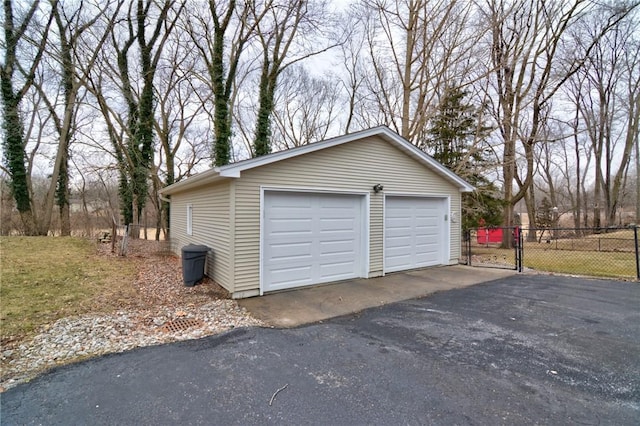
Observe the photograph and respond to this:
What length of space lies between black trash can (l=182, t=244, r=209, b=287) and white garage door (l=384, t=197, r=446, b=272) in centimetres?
430

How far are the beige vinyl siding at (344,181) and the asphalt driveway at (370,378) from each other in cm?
200

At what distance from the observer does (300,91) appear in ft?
70.2

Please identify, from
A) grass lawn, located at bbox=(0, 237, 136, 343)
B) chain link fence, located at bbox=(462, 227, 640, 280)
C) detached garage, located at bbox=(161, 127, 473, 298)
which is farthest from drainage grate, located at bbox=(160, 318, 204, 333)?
chain link fence, located at bbox=(462, 227, 640, 280)

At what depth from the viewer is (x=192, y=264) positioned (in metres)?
6.56

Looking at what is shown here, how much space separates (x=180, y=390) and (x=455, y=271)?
7349mm

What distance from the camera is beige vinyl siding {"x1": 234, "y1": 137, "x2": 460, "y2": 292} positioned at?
5.77 m

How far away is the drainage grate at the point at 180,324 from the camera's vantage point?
4277 mm

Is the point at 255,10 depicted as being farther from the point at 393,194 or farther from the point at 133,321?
the point at 133,321

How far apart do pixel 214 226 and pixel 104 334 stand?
10.1 ft

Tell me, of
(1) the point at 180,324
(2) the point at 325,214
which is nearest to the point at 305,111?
(2) the point at 325,214

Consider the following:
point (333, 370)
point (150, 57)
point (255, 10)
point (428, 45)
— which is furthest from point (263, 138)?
point (333, 370)

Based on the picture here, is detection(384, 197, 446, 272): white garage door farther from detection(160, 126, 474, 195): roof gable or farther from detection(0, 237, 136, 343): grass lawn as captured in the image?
detection(0, 237, 136, 343): grass lawn

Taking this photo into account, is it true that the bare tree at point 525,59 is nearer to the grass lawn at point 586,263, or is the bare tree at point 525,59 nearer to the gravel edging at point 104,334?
the grass lawn at point 586,263

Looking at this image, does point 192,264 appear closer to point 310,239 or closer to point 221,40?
point 310,239
